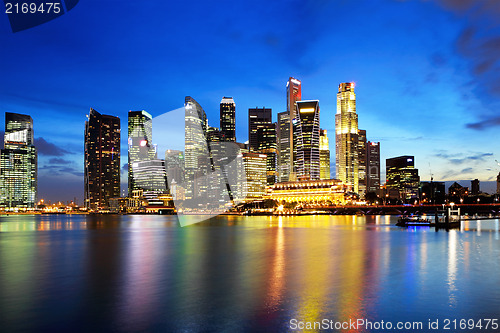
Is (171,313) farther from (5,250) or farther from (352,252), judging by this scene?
(5,250)

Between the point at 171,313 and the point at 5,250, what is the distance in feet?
131

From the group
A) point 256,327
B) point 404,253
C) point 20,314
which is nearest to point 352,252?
point 404,253

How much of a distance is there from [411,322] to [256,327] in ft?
23.3

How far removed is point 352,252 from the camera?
46.1m

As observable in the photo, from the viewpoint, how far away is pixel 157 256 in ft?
143

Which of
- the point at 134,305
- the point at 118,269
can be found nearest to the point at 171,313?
the point at 134,305

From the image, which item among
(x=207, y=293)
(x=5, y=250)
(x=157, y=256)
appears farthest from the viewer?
Result: (x=5, y=250)

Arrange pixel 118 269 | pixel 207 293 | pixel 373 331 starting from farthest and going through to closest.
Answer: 1. pixel 118 269
2. pixel 207 293
3. pixel 373 331

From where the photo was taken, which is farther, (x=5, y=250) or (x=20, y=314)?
(x=5, y=250)

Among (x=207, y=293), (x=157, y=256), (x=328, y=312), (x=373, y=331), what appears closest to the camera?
(x=373, y=331)

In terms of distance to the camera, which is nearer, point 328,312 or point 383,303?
point 328,312

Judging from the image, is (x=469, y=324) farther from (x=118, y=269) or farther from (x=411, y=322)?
(x=118, y=269)

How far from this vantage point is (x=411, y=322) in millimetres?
19062

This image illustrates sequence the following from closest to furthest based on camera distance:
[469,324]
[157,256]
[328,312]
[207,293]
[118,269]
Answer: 1. [469,324]
2. [328,312]
3. [207,293]
4. [118,269]
5. [157,256]
